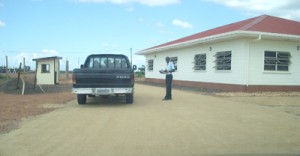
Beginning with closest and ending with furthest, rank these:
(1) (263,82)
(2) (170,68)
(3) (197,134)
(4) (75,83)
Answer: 1. (3) (197,134)
2. (4) (75,83)
3. (2) (170,68)
4. (1) (263,82)

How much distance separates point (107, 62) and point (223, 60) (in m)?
7.98

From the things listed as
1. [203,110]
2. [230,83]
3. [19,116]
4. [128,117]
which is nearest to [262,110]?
[203,110]

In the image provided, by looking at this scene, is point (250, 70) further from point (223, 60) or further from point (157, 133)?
point (157, 133)

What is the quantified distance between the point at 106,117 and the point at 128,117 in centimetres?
58

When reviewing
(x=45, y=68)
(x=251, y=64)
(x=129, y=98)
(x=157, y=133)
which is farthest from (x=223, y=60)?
(x=45, y=68)

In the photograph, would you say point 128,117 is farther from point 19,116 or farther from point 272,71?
→ point 272,71


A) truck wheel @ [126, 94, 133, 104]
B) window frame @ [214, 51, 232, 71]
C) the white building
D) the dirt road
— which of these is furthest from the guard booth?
the dirt road

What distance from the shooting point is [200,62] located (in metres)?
23.5

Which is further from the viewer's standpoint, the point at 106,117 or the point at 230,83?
the point at 230,83

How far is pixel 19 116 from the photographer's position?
10.0 meters

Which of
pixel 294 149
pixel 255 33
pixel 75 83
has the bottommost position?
pixel 294 149

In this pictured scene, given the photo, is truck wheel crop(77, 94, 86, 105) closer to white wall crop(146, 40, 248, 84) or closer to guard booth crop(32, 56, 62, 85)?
white wall crop(146, 40, 248, 84)

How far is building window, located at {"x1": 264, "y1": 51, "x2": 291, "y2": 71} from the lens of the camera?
19.2m

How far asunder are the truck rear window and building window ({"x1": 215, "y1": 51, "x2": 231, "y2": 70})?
7.11 m
